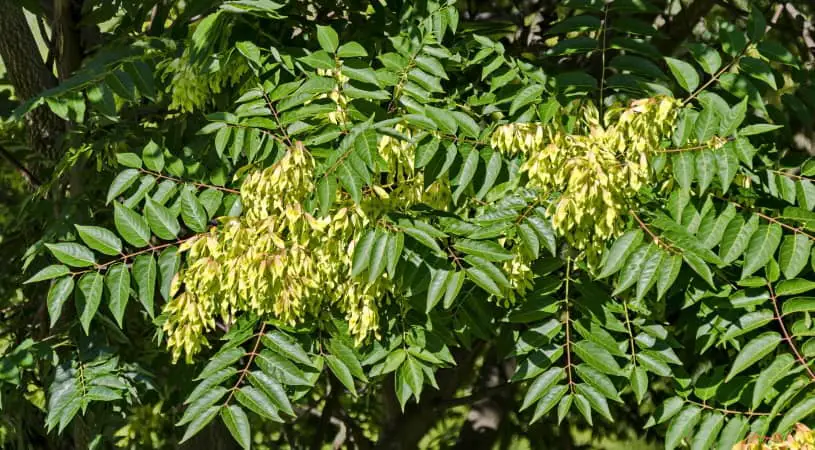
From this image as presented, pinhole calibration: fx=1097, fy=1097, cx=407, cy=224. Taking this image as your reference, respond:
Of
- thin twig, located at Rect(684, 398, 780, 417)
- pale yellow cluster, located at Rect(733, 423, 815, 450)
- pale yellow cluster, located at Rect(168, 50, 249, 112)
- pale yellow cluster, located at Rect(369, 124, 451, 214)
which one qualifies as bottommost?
thin twig, located at Rect(684, 398, 780, 417)

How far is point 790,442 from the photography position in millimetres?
A: 2238

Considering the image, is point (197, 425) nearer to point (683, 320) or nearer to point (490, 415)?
point (683, 320)

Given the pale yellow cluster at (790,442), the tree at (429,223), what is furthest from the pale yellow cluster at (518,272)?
the pale yellow cluster at (790,442)

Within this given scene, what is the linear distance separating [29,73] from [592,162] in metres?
2.10

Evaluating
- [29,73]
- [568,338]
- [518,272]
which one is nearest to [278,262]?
[518,272]

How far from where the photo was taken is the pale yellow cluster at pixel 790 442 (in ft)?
7.32

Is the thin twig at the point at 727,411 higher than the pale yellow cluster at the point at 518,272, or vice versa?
the pale yellow cluster at the point at 518,272

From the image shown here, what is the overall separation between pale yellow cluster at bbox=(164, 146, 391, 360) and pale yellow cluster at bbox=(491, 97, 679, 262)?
14.5 inches

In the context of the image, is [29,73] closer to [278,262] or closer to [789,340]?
[278,262]

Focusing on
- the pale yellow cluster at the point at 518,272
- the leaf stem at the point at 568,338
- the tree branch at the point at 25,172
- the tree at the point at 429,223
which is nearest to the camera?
the tree at the point at 429,223

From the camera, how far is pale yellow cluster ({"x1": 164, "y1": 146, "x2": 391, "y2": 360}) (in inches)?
79.6

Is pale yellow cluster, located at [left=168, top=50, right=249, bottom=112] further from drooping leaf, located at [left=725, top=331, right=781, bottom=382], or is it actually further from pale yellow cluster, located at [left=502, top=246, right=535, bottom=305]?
drooping leaf, located at [left=725, top=331, right=781, bottom=382]

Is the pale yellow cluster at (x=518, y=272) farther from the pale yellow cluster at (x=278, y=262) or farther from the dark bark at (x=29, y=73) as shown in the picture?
the dark bark at (x=29, y=73)

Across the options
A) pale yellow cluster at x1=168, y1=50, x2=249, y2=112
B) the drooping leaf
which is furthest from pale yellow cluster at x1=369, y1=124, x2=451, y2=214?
the drooping leaf
